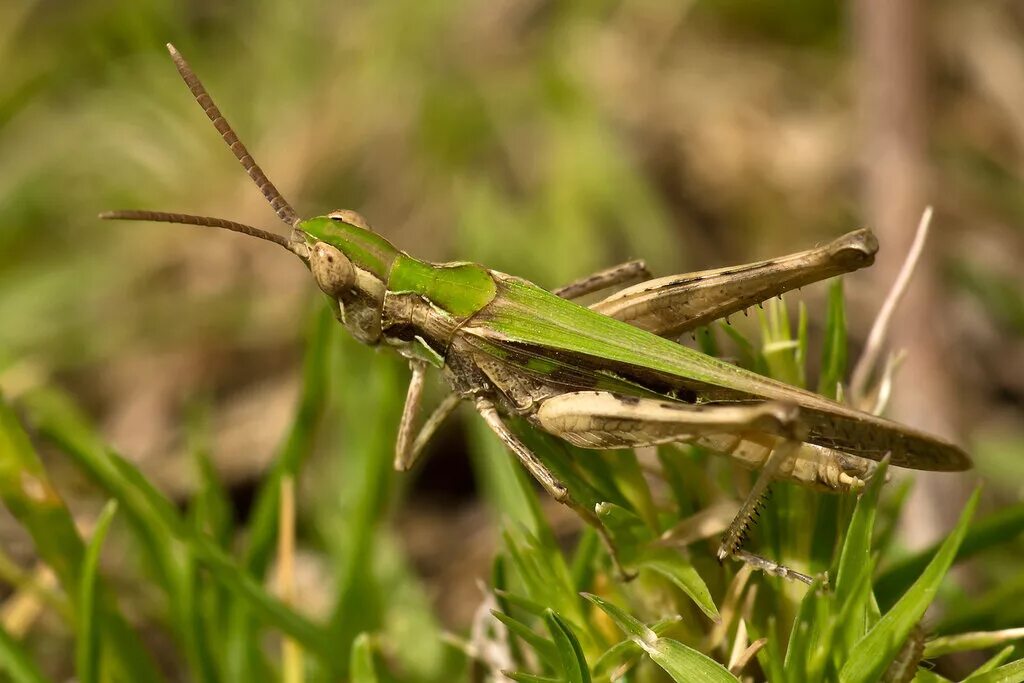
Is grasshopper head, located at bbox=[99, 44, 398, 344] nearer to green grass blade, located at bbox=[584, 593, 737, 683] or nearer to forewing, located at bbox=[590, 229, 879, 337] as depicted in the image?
forewing, located at bbox=[590, 229, 879, 337]

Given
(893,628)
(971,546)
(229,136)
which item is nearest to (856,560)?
(893,628)

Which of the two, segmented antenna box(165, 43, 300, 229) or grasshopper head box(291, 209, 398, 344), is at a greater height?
segmented antenna box(165, 43, 300, 229)

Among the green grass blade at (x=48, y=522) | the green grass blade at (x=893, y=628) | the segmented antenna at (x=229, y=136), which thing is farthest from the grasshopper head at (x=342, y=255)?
the green grass blade at (x=893, y=628)

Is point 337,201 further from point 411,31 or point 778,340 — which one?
point 778,340

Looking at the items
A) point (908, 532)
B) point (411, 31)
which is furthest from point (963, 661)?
point (411, 31)

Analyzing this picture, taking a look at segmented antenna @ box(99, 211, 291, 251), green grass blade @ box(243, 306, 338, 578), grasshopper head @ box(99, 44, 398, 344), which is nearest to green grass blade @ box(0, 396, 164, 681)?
green grass blade @ box(243, 306, 338, 578)

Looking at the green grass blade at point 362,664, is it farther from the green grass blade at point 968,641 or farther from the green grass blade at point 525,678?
the green grass blade at point 968,641
